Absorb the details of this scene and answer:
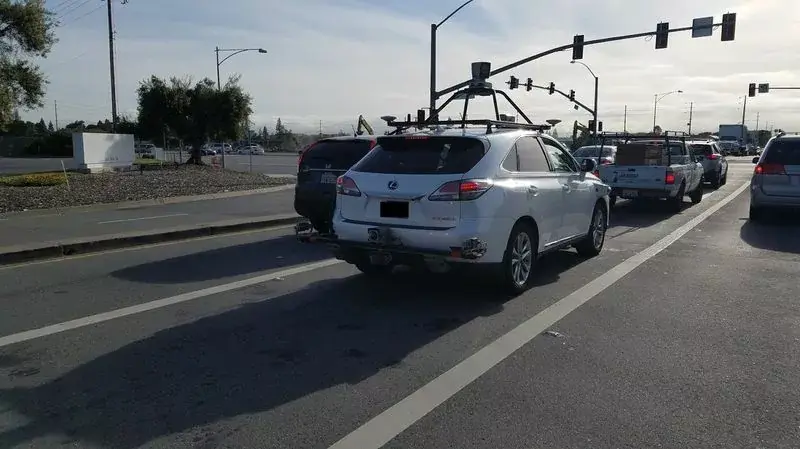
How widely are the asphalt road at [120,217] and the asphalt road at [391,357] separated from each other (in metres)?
2.73

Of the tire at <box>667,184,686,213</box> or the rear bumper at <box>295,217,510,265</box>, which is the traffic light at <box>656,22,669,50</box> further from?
the rear bumper at <box>295,217,510,265</box>

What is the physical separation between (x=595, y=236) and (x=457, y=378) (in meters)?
5.40

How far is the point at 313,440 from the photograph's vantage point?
3732 millimetres

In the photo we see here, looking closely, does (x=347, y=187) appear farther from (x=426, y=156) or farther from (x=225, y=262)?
(x=225, y=262)

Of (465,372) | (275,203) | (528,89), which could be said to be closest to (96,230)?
(275,203)

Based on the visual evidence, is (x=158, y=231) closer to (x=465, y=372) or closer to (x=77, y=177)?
(x=465, y=372)

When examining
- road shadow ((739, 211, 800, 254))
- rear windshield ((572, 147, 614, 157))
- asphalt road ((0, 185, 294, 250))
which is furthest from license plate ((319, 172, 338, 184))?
rear windshield ((572, 147, 614, 157))

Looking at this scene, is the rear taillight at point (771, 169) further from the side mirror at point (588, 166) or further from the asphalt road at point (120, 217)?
the asphalt road at point (120, 217)

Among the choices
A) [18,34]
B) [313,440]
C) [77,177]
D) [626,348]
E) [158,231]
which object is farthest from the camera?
[77,177]

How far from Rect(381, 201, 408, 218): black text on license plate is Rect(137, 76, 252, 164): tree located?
27.9 m

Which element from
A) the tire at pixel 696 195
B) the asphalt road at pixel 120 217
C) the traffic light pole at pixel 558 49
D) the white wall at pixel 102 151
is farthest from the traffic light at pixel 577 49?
the white wall at pixel 102 151

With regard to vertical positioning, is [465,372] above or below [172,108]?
below

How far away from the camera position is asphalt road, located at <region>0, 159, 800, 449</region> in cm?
390

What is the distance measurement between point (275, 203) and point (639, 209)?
929 centimetres
